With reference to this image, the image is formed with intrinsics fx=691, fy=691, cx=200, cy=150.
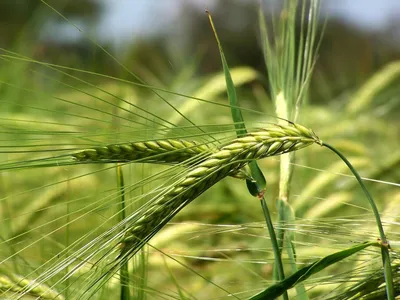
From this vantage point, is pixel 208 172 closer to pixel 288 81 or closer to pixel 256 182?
pixel 256 182

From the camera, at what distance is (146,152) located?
0.56 metres

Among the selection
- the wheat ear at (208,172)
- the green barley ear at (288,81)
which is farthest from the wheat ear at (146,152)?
the green barley ear at (288,81)

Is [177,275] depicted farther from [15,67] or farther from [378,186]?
[15,67]

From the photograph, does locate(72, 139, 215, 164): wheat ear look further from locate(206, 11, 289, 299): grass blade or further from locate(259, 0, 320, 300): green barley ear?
locate(259, 0, 320, 300): green barley ear

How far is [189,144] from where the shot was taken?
59 centimetres

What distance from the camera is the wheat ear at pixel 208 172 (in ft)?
1.76

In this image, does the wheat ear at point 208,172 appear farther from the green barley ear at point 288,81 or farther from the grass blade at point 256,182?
the green barley ear at point 288,81

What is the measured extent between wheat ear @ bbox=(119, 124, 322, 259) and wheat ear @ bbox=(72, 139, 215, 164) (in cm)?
2

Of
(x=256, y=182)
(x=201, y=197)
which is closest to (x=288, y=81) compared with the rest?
(x=256, y=182)

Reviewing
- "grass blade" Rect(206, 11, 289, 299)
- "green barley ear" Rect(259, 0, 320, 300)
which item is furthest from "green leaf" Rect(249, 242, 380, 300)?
"green barley ear" Rect(259, 0, 320, 300)

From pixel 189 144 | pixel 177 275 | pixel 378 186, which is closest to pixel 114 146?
pixel 189 144

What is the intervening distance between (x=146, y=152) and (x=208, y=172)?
0.20ft

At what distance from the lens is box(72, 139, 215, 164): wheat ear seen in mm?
553

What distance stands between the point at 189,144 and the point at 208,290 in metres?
0.68
